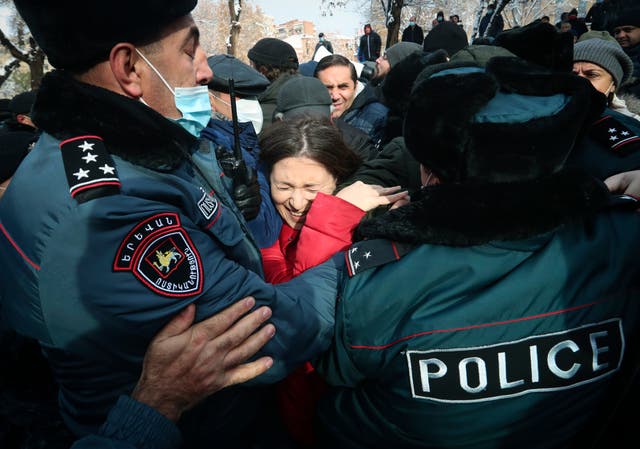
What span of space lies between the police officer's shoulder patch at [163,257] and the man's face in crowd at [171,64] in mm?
503

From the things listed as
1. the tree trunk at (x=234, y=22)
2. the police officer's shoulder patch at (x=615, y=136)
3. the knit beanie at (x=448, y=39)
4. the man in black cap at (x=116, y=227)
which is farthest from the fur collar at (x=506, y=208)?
the tree trunk at (x=234, y=22)

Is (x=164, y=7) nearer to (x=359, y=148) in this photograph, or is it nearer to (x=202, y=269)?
(x=202, y=269)

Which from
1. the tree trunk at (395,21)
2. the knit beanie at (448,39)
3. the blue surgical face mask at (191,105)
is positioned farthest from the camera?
the tree trunk at (395,21)

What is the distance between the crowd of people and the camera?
1.02m

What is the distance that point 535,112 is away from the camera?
961mm

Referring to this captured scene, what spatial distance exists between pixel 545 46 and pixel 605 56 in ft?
→ 7.65

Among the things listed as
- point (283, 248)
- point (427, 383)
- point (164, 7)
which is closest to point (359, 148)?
point (283, 248)

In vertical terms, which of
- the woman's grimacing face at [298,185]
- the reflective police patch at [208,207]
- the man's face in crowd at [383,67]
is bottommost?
the man's face in crowd at [383,67]

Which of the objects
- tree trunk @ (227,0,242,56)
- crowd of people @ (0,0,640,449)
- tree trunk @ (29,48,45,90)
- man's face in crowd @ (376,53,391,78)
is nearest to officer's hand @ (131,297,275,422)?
crowd of people @ (0,0,640,449)

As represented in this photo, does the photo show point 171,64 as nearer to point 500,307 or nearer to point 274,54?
point 500,307

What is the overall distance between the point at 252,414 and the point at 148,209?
3.15ft

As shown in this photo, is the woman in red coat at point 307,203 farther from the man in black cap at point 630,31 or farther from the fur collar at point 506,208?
the man in black cap at point 630,31

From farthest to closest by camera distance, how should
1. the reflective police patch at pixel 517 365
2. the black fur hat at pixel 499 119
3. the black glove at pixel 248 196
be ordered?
the black glove at pixel 248 196
the reflective police patch at pixel 517 365
the black fur hat at pixel 499 119

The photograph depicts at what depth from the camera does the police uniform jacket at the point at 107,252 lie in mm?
1012
